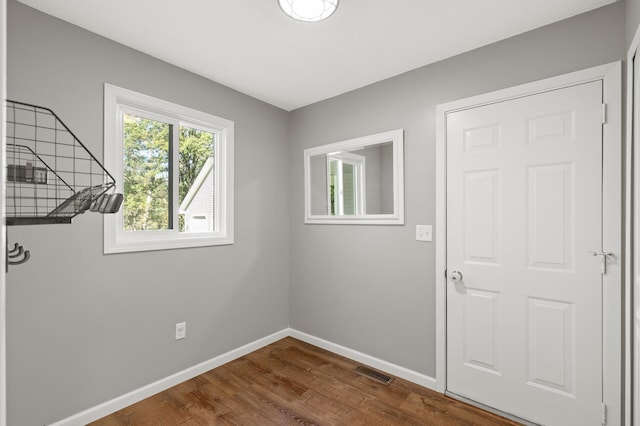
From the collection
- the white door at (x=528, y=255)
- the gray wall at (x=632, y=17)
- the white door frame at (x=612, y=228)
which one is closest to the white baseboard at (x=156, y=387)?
the white door at (x=528, y=255)

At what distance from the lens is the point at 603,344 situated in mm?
1680

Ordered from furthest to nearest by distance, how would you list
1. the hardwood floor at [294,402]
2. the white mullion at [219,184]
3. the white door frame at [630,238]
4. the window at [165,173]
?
1. the white mullion at [219,184]
2. the window at [165,173]
3. the hardwood floor at [294,402]
4. the white door frame at [630,238]

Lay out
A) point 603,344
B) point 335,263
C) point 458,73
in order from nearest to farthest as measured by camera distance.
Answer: point 603,344, point 458,73, point 335,263

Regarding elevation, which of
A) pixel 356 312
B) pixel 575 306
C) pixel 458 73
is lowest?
pixel 356 312

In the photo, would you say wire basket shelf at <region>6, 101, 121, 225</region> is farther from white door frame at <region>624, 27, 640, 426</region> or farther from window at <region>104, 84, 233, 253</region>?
white door frame at <region>624, 27, 640, 426</region>

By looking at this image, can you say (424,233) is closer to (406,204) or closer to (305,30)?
(406,204)

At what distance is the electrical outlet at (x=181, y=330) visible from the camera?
93.0 inches

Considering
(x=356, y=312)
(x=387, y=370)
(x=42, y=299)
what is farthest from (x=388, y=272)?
(x=42, y=299)

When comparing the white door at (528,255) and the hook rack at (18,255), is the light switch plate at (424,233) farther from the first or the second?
the hook rack at (18,255)

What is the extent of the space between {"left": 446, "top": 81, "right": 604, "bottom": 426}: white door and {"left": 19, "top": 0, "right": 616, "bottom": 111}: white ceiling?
1.60ft

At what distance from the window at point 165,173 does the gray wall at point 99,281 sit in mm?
77

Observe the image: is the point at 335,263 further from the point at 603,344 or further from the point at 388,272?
the point at 603,344

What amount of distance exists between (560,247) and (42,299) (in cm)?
297

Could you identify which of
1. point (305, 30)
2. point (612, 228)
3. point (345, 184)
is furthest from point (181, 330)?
point (612, 228)
